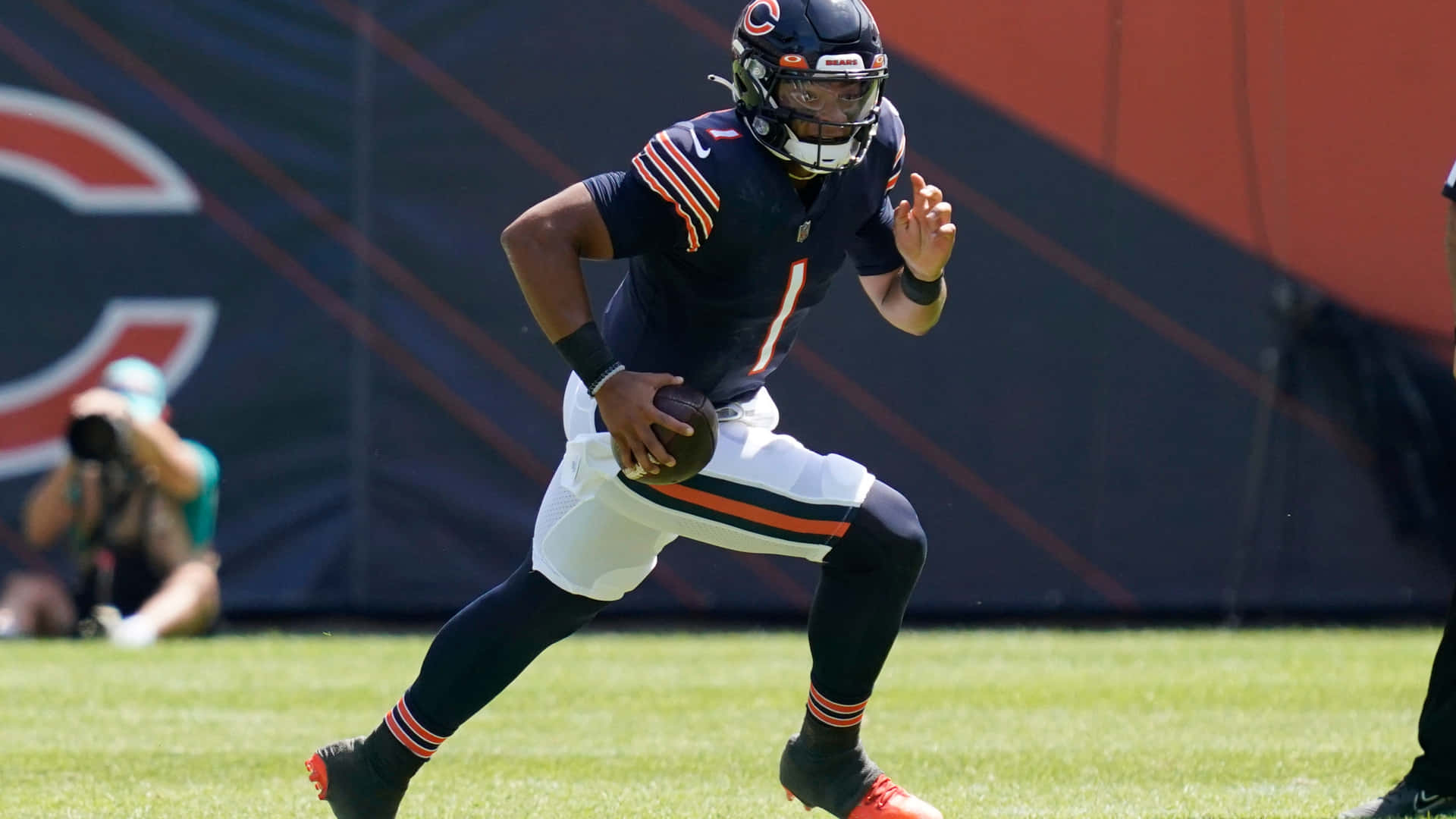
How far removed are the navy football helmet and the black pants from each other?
186 cm

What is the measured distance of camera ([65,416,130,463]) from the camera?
27.0 ft

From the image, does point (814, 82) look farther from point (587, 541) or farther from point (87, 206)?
point (87, 206)

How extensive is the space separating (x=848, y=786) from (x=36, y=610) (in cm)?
577

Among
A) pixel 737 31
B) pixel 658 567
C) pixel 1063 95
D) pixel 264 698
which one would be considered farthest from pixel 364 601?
pixel 737 31

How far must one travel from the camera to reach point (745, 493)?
394 cm

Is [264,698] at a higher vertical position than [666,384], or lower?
lower

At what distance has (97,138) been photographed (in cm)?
880

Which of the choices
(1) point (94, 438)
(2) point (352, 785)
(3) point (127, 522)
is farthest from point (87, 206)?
(2) point (352, 785)

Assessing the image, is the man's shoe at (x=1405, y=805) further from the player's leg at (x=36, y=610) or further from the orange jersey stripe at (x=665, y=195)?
the player's leg at (x=36, y=610)

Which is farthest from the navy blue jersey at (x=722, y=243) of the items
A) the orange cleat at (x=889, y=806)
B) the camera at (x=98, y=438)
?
the camera at (x=98, y=438)

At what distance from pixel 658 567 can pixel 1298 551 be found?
3083mm

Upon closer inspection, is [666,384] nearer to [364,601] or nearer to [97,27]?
[364,601]

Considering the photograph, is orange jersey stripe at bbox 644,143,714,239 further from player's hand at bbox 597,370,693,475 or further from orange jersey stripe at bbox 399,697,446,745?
orange jersey stripe at bbox 399,697,446,745

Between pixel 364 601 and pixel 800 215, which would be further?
pixel 364 601
